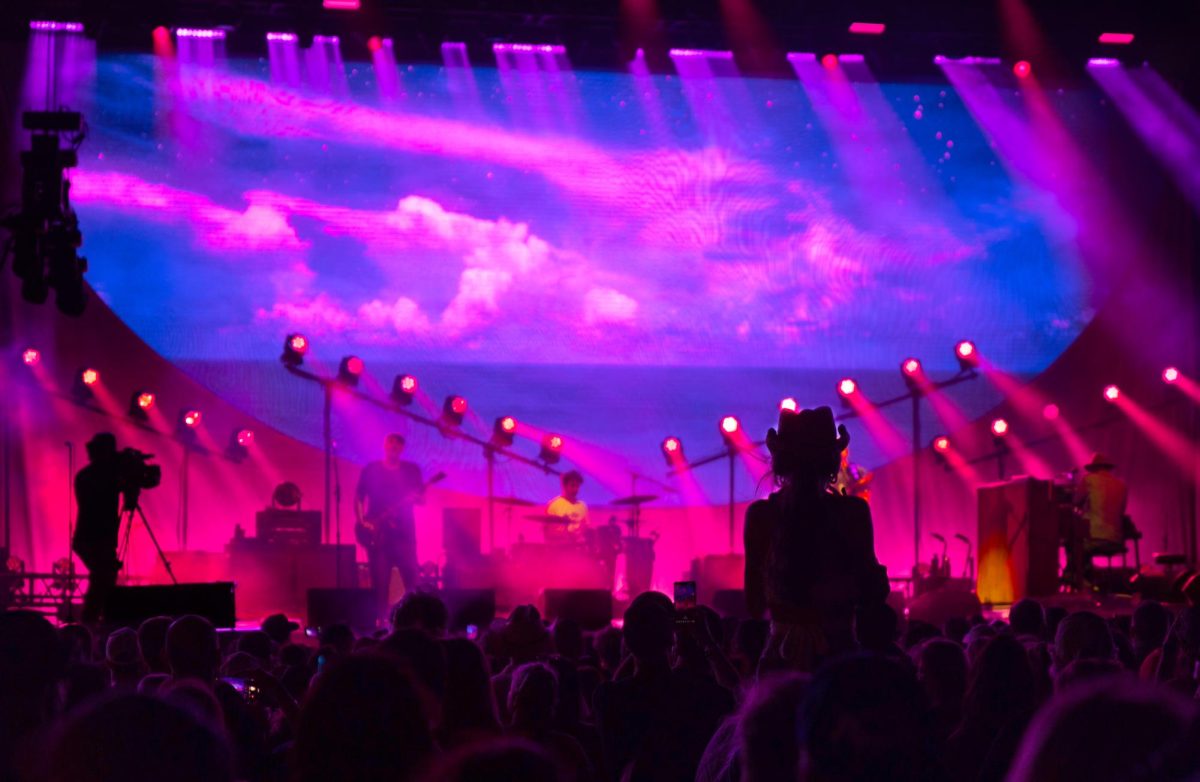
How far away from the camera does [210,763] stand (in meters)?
1.59

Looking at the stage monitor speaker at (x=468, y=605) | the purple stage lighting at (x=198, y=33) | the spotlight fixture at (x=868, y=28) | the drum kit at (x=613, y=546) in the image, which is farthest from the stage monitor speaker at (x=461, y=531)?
the spotlight fixture at (x=868, y=28)

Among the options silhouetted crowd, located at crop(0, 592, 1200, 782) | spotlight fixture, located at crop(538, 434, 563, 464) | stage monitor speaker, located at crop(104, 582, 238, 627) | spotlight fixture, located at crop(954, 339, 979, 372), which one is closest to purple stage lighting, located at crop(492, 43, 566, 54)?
spotlight fixture, located at crop(538, 434, 563, 464)

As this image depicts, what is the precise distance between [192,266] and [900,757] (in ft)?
43.8

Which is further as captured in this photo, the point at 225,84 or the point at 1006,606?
the point at 225,84

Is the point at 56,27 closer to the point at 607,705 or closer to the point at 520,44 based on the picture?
the point at 520,44

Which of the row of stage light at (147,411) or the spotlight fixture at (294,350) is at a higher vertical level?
the spotlight fixture at (294,350)

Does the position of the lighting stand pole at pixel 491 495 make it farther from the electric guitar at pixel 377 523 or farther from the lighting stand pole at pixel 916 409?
the lighting stand pole at pixel 916 409

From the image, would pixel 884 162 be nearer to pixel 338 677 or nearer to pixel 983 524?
pixel 983 524

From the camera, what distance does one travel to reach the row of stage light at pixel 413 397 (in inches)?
531

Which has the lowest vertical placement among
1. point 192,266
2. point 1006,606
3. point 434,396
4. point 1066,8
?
point 1006,606

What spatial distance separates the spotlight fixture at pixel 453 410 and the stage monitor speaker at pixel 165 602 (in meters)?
6.19

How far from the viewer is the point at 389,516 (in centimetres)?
1237

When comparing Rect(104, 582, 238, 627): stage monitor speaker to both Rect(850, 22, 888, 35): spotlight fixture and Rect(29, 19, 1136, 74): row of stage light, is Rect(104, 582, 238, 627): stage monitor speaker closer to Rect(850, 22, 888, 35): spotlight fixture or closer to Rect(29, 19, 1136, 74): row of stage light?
Rect(29, 19, 1136, 74): row of stage light

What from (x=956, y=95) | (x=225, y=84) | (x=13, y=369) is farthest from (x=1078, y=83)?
(x=13, y=369)
